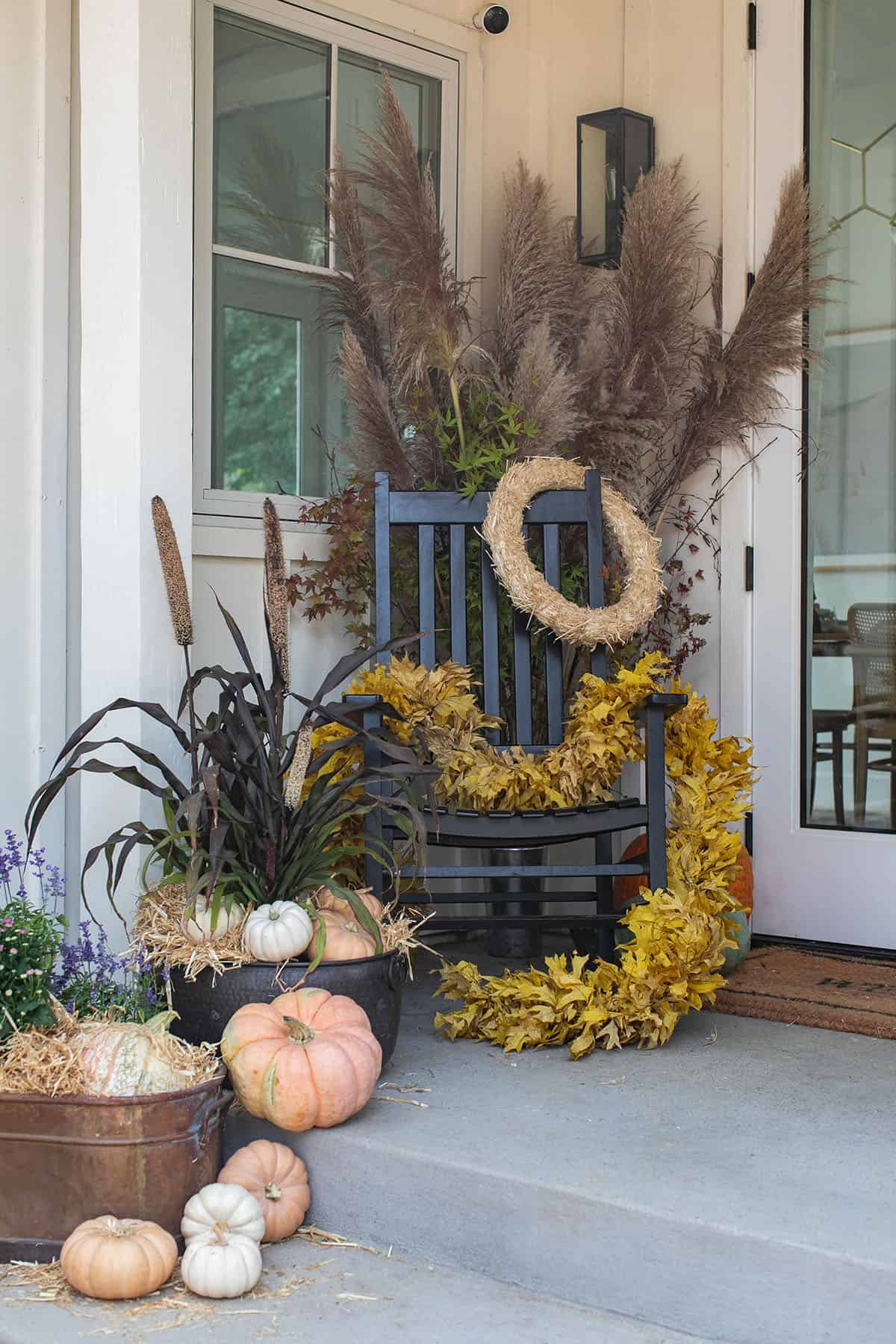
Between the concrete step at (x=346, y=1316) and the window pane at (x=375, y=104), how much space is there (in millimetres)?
2508

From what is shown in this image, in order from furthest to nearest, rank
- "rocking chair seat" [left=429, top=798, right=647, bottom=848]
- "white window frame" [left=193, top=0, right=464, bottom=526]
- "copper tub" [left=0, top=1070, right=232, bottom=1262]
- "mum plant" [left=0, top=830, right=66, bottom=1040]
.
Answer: "white window frame" [left=193, top=0, right=464, bottom=526]
"rocking chair seat" [left=429, top=798, right=647, bottom=848]
"mum plant" [left=0, top=830, right=66, bottom=1040]
"copper tub" [left=0, top=1070, right=232, bottom=1262]

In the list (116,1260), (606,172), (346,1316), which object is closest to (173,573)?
(116,1260)

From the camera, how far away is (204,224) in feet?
10.6

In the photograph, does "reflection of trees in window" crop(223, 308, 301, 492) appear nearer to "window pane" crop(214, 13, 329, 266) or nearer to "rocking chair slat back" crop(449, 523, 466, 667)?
"window pane" crop(214, 13, 329, 266)

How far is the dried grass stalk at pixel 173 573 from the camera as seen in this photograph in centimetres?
251

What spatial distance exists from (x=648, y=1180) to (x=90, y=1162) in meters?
0.80

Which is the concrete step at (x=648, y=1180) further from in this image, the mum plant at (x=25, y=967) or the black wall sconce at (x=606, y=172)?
the black wall sconce at (x=606, y=172)

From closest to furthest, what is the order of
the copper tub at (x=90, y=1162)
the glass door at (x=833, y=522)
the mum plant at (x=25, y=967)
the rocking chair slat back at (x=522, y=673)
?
1. the copper tub at (x=90, y=1162)
2. the mum plant at (x=25, y=967)
3. the rocking chair slat back at (x=522, y=673)
4. the glass door at (x=833, y=522)

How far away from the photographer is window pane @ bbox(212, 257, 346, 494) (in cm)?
328

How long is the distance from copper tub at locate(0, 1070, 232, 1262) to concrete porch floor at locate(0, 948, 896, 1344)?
0.13m

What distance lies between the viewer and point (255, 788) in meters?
2.46

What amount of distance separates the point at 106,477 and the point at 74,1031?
1077 mm

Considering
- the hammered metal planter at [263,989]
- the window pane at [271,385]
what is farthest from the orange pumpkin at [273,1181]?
the window pane at [271,385]

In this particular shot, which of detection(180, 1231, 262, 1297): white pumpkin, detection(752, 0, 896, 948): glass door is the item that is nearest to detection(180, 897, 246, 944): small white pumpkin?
detection(180, 1231, 262, 1297): white pumpkin
